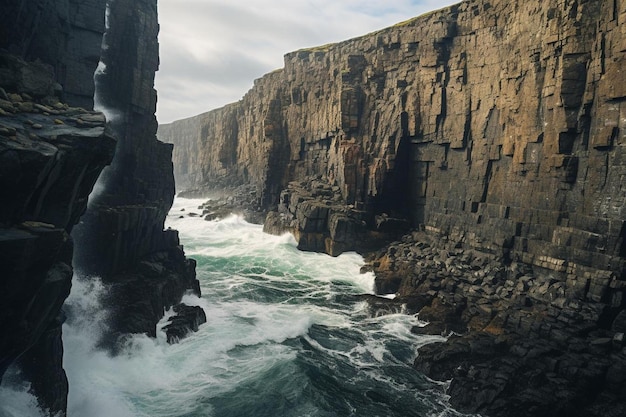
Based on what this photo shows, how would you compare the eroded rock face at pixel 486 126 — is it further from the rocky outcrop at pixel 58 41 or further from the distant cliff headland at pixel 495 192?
the rocky outcrop at pixel 58 41

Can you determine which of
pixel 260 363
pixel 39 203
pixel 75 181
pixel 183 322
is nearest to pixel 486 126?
pixel 260 363

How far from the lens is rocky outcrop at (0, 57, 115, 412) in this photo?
9.59 m

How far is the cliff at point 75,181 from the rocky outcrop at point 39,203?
3cm

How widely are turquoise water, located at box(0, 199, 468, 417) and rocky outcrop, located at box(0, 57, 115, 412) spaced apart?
342cm

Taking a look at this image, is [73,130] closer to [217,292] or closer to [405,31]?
[217,292]

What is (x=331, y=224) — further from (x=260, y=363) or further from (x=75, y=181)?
(x=75, y=181)

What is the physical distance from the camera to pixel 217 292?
30156 millimetres

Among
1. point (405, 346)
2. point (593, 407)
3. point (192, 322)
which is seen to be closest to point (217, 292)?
point (192, 322)

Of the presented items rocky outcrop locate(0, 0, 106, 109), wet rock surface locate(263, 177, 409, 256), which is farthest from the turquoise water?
wet rock surface locate(263, 177, 409, 256)

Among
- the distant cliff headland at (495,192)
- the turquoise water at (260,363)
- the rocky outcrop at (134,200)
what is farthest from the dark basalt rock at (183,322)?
the distant cliff headland at (495,192)

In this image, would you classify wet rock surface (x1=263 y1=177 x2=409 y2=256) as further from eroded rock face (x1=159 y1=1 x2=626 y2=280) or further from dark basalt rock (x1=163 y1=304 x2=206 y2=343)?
dark basalt rock (x1=163 y1=304 x2=206 y2=343)

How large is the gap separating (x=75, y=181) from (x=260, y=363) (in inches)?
478

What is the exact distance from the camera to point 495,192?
30.3 m

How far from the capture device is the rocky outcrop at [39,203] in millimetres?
9586
